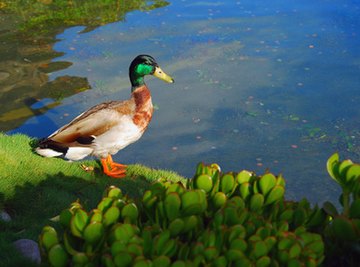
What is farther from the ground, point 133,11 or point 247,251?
point 247,251

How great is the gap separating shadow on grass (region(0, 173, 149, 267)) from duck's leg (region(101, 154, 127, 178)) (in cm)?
6

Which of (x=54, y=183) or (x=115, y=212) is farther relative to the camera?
(x=54, y=183)

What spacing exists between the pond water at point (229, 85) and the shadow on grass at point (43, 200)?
3.56 ft

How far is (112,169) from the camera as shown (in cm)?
609

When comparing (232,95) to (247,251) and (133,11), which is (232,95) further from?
(247,251)

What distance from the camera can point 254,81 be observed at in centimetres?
921

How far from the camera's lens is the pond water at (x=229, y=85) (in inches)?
277

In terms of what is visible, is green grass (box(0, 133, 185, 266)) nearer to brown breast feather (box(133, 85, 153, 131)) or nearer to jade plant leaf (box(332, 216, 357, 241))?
brown breast feather (box(133, 85, 153, 131))

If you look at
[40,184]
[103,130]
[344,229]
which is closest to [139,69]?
[103,130]

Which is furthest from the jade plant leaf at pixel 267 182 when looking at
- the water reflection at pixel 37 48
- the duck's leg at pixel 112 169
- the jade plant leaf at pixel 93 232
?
the water reflection at pixel 37 48

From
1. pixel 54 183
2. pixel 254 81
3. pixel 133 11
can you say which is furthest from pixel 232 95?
pixel 133 11

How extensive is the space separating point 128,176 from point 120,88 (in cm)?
319

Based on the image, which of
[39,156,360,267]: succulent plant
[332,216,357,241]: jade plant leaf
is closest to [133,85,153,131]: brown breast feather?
[39,156,360,267]: succulent plant

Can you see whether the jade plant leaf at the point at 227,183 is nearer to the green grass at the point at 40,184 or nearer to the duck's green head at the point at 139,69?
the green grass at the point at 40,184
